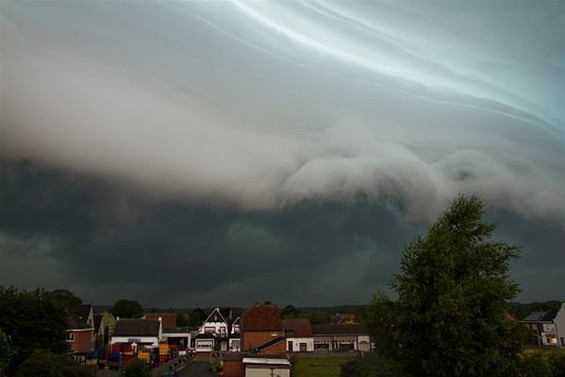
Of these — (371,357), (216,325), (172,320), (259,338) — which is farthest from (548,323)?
(172,320)

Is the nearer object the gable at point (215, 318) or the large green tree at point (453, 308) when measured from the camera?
the large green tree at point (453, 308)

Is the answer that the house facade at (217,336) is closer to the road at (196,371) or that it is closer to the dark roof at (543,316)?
the road at (196,371)

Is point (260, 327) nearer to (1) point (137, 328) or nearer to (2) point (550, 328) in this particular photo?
(1) point (137, 328)

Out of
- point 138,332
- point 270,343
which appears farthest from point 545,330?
point 138,332

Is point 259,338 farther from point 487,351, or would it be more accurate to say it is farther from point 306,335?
point 487,351

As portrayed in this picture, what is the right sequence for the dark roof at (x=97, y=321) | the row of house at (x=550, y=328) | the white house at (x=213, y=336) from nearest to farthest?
the dark roof at (x=97, y=321)
the row of house at (x=550, y=328)
the white house at (x=213, y=336)

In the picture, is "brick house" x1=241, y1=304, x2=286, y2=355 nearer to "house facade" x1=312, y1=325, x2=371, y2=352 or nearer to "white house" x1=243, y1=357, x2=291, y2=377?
"house facade" x1=312, y1=325, x2=371, y2=352

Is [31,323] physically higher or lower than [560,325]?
higher

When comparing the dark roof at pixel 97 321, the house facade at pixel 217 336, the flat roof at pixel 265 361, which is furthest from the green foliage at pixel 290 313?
the flat roof at pixel 265 361
